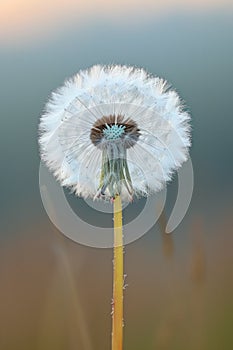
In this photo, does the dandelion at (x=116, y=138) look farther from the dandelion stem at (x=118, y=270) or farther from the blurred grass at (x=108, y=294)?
the blurred grass at (x=108, y=294)

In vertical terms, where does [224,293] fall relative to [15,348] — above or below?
above

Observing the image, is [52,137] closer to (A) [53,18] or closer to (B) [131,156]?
(B) [131,156]

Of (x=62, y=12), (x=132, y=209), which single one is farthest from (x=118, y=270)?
(x=62, y=12)

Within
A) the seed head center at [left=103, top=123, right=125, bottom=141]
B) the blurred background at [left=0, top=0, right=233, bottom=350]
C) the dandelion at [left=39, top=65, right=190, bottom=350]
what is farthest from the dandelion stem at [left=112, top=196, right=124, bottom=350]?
the blurred background at [left=0, top=0, right=233, bottom=350]

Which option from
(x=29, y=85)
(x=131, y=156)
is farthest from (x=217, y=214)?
(x=29, y=85)

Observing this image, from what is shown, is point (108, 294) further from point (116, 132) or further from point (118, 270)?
point (116, 132)

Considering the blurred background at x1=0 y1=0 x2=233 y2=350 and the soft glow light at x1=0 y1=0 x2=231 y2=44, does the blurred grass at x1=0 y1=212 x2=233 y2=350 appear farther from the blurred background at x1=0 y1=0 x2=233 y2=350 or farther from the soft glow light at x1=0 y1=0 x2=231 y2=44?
the soft glow light at x1=0 y1=0 x2=231 y2=44
